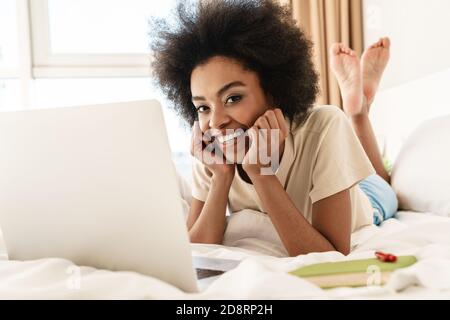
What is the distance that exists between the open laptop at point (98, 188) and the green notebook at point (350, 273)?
16 cm

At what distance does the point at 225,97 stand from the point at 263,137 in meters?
0.12

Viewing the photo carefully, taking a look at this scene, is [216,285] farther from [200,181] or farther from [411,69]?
[411,69]

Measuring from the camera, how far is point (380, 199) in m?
1.48

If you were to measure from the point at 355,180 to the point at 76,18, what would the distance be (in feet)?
8.65

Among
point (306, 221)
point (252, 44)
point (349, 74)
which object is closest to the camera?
point (306, 221)

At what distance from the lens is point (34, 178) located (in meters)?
0.64

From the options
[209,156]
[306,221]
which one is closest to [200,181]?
[209,156]

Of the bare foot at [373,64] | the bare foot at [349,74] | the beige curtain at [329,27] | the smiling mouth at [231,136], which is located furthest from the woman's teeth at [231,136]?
the beige curtain at [329,27]

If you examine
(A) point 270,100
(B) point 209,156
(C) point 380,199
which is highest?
(A) point 270,100

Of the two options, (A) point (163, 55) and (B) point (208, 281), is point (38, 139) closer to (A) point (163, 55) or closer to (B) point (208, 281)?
(B) point (208, 281)

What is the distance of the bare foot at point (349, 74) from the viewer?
5.65ft

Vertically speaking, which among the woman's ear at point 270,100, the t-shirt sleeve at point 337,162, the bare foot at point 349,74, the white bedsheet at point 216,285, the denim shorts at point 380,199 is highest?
the bare foot at point 349,74

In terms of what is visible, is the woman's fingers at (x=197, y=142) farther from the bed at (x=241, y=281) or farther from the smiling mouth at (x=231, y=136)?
the bed at (x=241, y=281)

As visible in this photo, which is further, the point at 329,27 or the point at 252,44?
the point at 329,27
